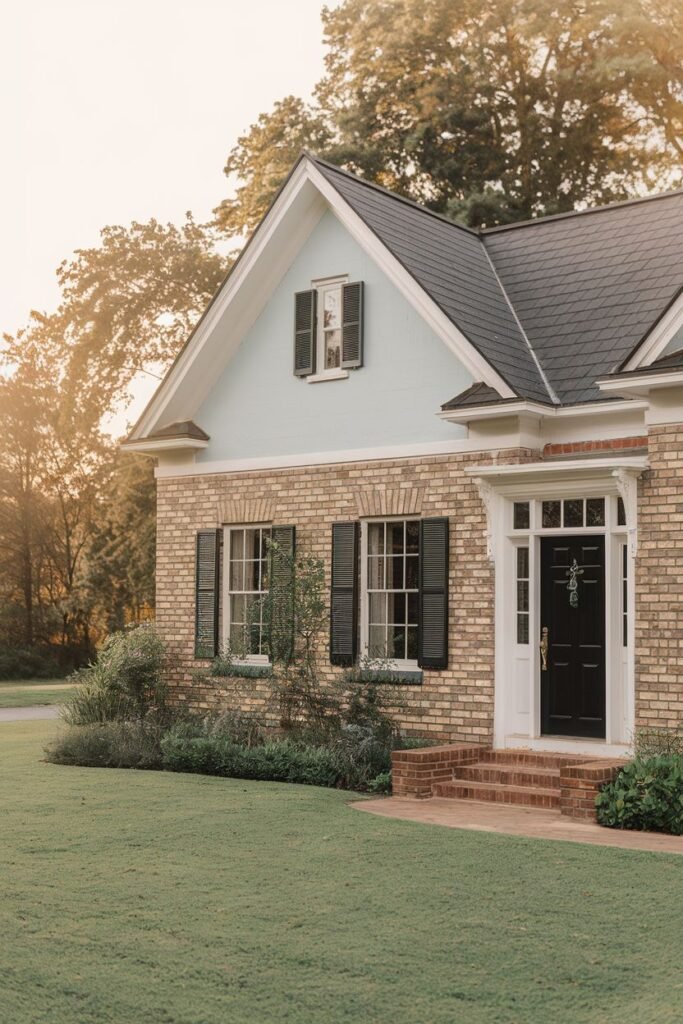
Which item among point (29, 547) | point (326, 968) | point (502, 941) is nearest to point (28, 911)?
point (326, 968)

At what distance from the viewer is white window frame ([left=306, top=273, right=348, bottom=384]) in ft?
52.2

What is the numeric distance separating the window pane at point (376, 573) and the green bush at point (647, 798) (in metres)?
4.63

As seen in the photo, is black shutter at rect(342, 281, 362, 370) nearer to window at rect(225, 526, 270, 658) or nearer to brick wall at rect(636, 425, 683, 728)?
window at rect(225, 526, 270, 658)

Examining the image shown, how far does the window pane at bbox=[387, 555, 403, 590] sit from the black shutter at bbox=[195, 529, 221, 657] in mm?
2714

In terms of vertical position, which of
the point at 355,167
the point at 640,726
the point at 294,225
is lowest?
the point at 640,726

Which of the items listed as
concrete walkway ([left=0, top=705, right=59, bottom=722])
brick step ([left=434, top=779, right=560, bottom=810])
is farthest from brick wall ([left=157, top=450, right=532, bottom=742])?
concrete walkway ([left=0, top=705, right=59, bottom=722])

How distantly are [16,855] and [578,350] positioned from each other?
8.77 m

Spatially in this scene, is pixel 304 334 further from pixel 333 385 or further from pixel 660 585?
pixel 660 585

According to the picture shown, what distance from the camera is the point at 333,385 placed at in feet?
52.0

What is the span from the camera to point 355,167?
91.7 ft

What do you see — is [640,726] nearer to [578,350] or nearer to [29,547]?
[578,350]

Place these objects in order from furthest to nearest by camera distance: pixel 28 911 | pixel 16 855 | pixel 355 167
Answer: pixel 355 167
pixel 16 855
pixel 28 911

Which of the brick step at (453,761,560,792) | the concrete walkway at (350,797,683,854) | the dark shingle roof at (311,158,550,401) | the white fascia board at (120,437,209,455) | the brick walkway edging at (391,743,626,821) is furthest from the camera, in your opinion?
the white fascia board at (120,437,209,455)

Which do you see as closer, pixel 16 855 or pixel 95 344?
pixel 16 855
